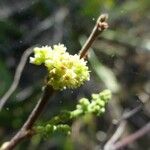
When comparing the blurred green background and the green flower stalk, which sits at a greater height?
the blurred green background

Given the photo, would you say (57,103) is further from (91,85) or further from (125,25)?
(125,25)

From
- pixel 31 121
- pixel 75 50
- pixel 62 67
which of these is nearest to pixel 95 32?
pixel 62 67

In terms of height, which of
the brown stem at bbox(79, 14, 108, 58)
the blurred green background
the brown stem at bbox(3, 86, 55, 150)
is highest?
the blurred green background

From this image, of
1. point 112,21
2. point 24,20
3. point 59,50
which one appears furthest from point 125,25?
point 59,50

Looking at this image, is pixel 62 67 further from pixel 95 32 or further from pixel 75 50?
pixel 75 50

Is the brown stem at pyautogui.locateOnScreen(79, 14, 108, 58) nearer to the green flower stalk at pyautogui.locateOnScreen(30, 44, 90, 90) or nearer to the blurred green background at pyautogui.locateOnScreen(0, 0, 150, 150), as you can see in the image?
the green flower stalk at pyautogui.locateOnScreen(30, 44, 90, 90)

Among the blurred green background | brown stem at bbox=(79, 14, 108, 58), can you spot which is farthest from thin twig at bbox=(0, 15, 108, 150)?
the blurred green background
